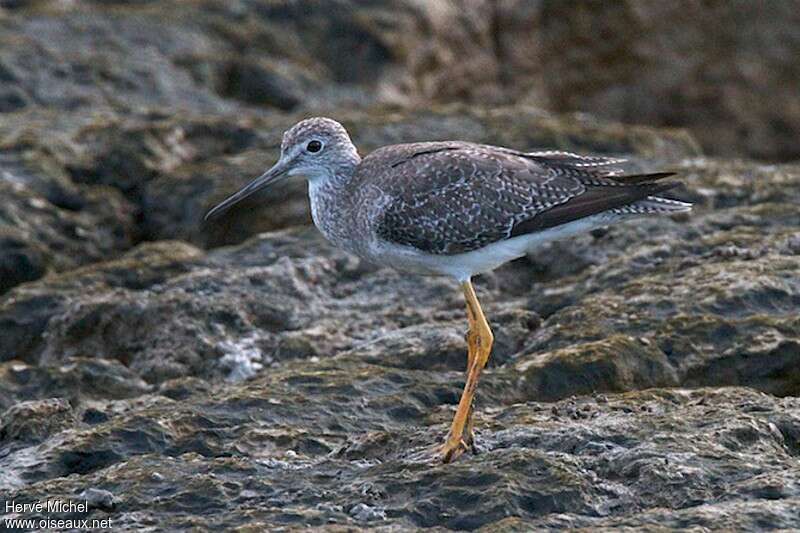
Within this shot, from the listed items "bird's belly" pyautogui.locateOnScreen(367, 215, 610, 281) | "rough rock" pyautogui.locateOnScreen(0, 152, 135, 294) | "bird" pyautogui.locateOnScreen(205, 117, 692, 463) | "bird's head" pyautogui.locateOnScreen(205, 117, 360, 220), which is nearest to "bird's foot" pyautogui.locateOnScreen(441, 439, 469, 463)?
"bird" pyautogui.locateOnScreen(205, 117, 692, 463)

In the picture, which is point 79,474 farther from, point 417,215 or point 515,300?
point 515,300

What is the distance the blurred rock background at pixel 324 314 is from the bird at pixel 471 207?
68 cm

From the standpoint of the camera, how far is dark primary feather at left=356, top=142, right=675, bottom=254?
→ 820cm

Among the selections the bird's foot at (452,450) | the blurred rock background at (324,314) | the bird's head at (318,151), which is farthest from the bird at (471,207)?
the bird's foot at (452,450)

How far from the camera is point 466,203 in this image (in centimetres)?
829

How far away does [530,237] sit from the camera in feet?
27.5

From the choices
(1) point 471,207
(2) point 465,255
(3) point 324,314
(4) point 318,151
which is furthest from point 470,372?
(3) point 324,314

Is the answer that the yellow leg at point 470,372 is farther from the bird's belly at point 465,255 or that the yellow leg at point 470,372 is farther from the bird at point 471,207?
the bird's belly at point 465,255

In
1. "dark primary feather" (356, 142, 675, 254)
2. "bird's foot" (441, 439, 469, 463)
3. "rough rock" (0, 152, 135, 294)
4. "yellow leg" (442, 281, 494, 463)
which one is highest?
"dark primary feather" (356, 142, 675, 254)

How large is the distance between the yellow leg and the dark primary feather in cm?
37

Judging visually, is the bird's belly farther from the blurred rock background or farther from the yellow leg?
the blurred rock background

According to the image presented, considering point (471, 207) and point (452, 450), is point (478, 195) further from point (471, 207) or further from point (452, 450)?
point (452, 450)

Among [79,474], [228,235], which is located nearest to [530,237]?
[79,474]

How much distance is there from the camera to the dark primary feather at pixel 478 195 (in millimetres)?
8203
